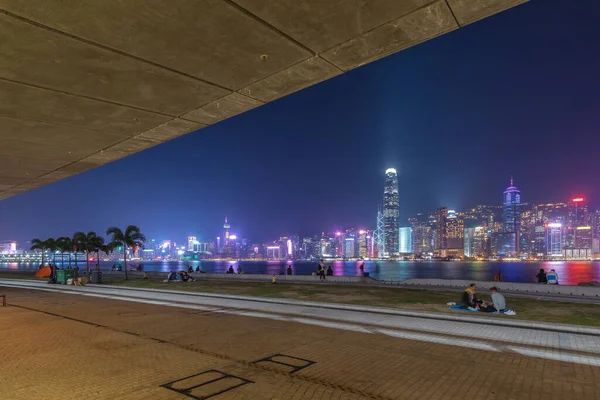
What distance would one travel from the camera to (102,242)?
4838 cm

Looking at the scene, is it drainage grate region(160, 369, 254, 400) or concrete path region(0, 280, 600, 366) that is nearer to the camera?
drainage grate region(160, 369, 254, 400)

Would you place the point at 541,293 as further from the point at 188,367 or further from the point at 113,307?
the point at 113,307

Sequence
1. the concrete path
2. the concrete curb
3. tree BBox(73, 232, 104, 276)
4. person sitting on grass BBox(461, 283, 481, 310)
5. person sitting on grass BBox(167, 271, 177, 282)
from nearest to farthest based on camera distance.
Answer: the concrete path
the concrete curb
person sitting on grass BBox(461, 283, 481, 310)
person sitting on grass BBox(167, 271, 177, 282)
tree BBox(73, 232, 104, 276)

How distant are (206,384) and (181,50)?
5.60 metres

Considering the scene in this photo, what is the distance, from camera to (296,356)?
8.44m

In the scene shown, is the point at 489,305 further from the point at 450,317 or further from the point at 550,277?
the point at 550,277

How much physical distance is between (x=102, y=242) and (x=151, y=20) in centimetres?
4972

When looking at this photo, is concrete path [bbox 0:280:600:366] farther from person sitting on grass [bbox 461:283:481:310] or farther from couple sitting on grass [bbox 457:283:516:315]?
person sitting on grass [bbox 461:283:481:310]

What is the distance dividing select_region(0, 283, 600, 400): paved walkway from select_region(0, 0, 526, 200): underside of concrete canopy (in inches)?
214

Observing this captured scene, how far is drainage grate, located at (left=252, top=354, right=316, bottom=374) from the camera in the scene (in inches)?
303

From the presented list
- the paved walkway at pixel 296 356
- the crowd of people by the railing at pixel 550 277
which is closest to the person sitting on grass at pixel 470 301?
the paved walkway at pixel 296 356

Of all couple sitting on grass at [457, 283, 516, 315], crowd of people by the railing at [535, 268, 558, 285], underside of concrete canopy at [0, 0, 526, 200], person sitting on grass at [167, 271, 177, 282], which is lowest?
person sitting on grass at [167, 271, 177, 282]

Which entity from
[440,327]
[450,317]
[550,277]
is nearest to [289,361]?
[440,327]

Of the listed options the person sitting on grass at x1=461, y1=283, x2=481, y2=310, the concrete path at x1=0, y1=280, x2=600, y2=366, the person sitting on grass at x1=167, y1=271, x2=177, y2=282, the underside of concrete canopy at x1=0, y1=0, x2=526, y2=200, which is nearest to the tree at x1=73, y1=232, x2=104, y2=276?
the person sitting on grass at x1=167, y1=271, x2=177, y2=282
